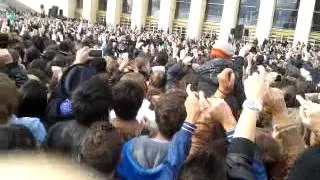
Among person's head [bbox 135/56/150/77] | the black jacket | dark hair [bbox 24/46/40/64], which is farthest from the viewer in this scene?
dark hair [bbox 24/46/40/64]

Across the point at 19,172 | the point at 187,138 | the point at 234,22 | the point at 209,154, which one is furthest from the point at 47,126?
the point at 234,22

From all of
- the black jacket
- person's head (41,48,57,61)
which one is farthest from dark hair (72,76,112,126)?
person's head (41,48,57,61)

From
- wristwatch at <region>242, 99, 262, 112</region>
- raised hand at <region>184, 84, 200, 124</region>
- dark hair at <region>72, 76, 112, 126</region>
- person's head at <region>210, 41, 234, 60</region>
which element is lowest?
dark hair at <region>72, 76, 112, 126</region>

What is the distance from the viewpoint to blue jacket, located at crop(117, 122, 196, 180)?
268cm

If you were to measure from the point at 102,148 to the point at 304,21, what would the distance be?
1326 inches

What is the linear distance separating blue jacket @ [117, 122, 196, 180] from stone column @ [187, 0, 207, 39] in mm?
36997

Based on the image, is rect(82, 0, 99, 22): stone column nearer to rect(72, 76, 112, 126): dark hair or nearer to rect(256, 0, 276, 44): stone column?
rect(256, 0, 276, 44): stone column

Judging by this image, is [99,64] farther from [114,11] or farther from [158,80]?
[114,11]

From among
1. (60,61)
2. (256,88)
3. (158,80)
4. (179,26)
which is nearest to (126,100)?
(256,88)

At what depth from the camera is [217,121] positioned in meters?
2.76

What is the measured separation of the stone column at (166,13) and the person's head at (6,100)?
1506 inches

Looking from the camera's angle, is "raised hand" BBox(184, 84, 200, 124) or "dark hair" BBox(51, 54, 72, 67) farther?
"dark hair" BBox(51, 54, 72, 67)

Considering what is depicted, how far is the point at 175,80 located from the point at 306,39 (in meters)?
29.7

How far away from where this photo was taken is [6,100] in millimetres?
2965
